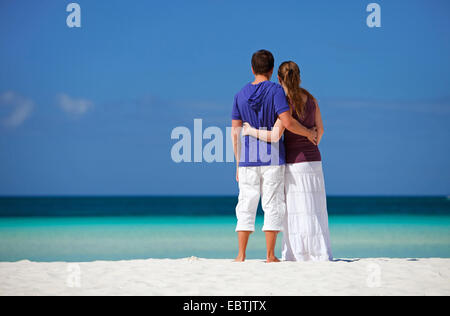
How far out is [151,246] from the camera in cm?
963

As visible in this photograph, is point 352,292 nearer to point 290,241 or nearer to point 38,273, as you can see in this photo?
point 290,241

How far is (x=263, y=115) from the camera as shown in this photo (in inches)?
163

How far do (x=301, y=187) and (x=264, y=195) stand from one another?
1.25 feet

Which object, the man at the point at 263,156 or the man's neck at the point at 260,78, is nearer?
the man at the point at 263,156

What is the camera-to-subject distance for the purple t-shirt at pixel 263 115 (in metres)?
4.08

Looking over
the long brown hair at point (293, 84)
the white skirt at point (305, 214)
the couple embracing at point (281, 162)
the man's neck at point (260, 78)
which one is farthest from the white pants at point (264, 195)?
the man's neck at point (260, 78)

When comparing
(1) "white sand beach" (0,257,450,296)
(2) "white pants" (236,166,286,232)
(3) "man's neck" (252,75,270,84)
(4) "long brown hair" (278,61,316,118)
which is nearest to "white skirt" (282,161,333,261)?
(2) "white pants" (236,166,286,232)

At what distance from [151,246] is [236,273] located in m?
6.30

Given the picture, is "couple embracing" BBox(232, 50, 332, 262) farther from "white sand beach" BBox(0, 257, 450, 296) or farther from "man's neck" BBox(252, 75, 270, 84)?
"white sand beach" BBox(0, 257, 450, 296)

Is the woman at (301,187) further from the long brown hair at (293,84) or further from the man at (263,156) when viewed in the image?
the man at (263,156)

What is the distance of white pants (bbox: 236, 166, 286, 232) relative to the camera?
410 centimetres

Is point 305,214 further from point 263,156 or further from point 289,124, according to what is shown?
point 289,124

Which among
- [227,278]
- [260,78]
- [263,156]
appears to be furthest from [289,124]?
[227,278]
